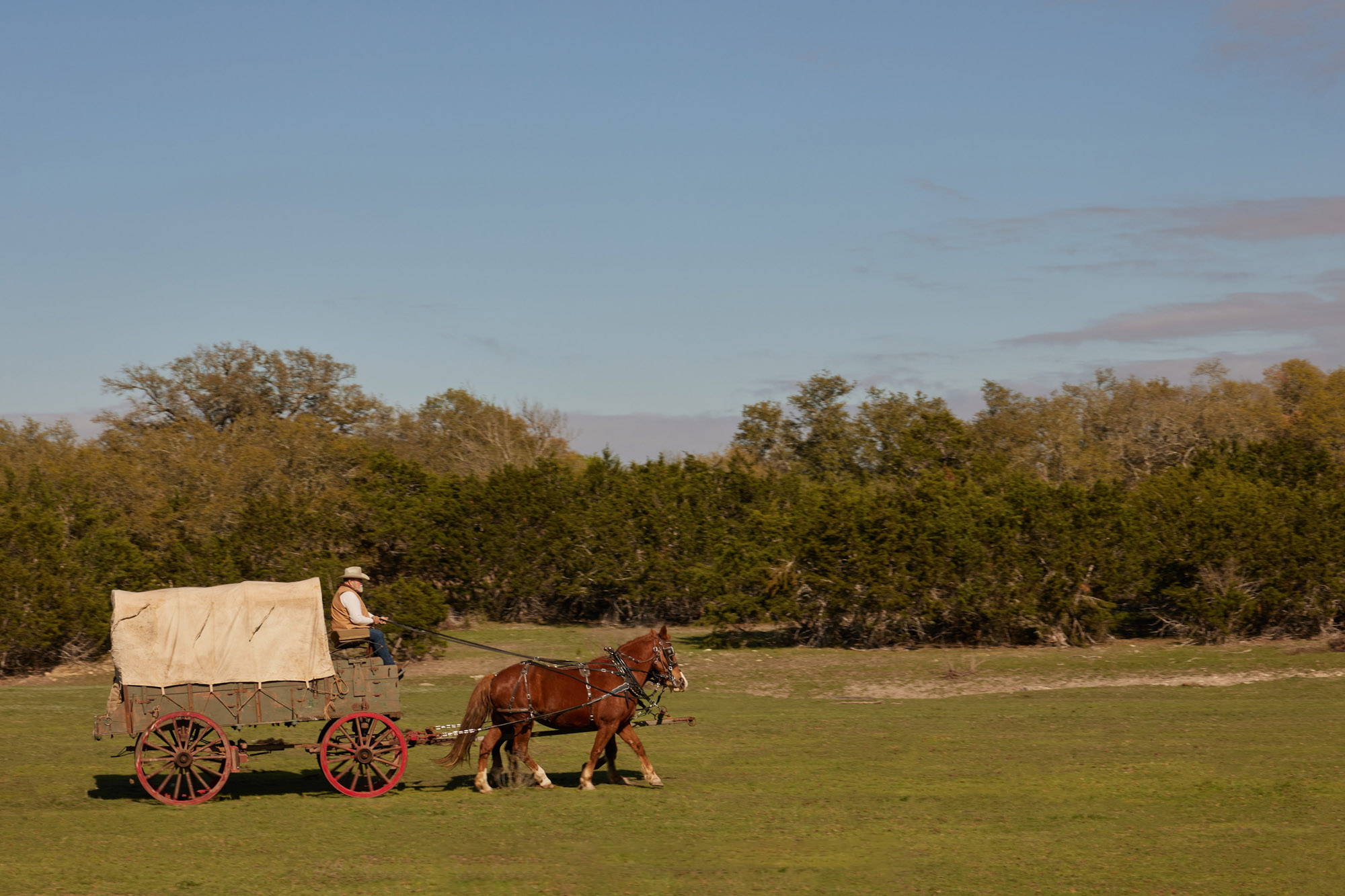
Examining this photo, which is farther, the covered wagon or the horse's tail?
the horse's tail

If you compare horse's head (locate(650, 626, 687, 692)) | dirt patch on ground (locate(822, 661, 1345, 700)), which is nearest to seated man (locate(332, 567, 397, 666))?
horse's head (locate(650, 626, 687, 692))

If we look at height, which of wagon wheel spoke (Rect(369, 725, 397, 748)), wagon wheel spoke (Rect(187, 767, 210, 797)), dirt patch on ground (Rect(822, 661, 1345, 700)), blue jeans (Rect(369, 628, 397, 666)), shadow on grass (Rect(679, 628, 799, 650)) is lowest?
dirt patch on ground (Rect(822, 661, 1345, 700))

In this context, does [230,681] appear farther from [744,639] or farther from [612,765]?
[744,639]

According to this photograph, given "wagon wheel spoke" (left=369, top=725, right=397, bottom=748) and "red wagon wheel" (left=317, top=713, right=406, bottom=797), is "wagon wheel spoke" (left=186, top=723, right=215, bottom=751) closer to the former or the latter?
"red wagon wheel" (left=317, top=713, right=406, bottom=797)

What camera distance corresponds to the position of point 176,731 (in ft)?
40.1

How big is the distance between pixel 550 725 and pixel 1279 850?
7053 mm

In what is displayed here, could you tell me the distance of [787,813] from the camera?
39.5 feet

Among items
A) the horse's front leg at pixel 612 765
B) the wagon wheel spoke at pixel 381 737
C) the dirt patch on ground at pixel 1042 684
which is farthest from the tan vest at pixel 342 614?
the dirt patch on ground at pixel 1042 684

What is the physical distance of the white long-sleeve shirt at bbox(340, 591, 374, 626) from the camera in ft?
42.4

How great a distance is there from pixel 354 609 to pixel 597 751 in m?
3.01

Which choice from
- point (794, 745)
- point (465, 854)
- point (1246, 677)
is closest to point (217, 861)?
point (465, 854)

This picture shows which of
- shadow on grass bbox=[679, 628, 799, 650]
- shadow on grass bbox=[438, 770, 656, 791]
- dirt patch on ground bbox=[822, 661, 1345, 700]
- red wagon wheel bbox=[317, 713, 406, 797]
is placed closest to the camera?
red wagon wheel bbox=[317, 713, 406, 797]

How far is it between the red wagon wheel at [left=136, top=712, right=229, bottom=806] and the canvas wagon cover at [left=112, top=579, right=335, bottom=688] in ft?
1.35

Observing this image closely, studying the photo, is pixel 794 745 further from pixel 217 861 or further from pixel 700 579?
pixel 700 579
